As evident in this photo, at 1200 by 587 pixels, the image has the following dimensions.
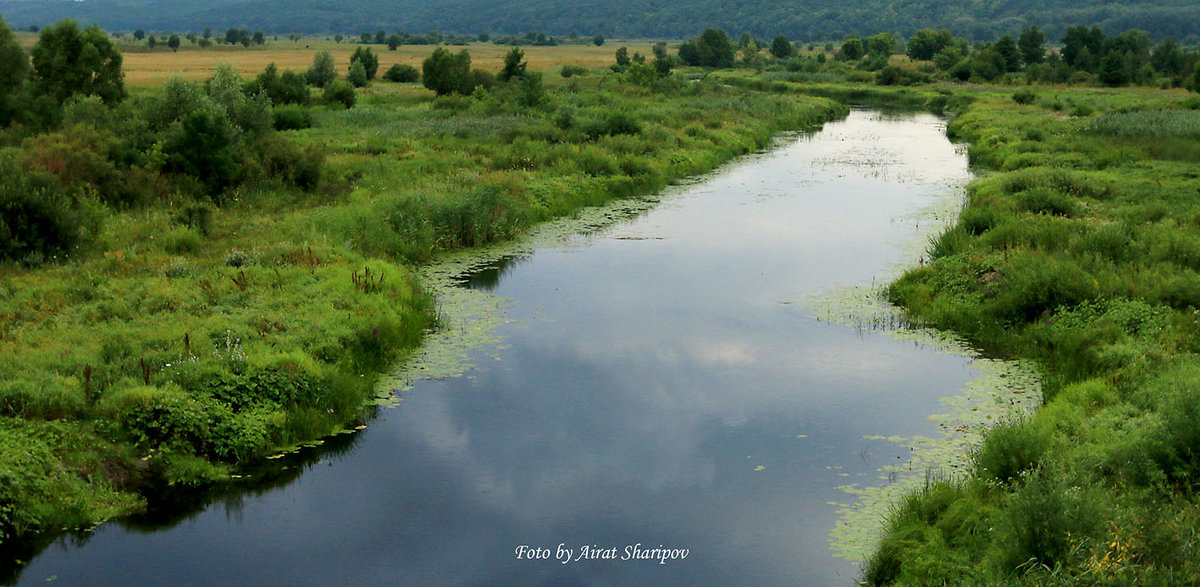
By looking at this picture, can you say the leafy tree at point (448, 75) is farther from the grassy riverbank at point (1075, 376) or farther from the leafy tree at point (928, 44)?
the leafy tree at point (928, 44)

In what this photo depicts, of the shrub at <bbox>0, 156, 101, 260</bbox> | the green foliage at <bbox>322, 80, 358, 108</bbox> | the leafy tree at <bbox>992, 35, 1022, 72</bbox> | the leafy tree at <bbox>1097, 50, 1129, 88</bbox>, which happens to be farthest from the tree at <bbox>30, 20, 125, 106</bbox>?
the leafy tree at <bbox>992, 35, 1022, 72</bbox>

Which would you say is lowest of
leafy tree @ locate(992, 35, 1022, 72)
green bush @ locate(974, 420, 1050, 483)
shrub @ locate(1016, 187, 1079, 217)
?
green bush @ locate(974, 420, 1050, 483)

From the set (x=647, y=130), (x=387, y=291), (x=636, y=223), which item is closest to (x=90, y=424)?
(x=387, y=291)

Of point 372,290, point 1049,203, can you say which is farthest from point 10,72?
point 1049,203

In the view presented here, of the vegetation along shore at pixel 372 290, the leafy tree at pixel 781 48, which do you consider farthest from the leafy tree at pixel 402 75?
the leafy tree at pixel 781 48

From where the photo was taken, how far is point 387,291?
58.2 feet

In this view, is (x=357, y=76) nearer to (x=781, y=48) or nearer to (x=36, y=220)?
(x=36, y=220)

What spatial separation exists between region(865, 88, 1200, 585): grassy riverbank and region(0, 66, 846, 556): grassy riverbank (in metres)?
8.23

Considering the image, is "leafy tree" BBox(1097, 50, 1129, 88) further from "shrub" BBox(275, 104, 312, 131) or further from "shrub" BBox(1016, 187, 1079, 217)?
"shrub" BBox(275, 104, 312, 131)

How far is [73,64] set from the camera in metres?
38.4

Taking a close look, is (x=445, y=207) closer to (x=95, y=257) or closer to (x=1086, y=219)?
(x=95, y=257)

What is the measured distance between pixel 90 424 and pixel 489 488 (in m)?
4.90

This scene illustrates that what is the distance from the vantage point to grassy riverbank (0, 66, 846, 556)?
11336mm

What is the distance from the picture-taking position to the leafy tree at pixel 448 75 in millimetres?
58281
